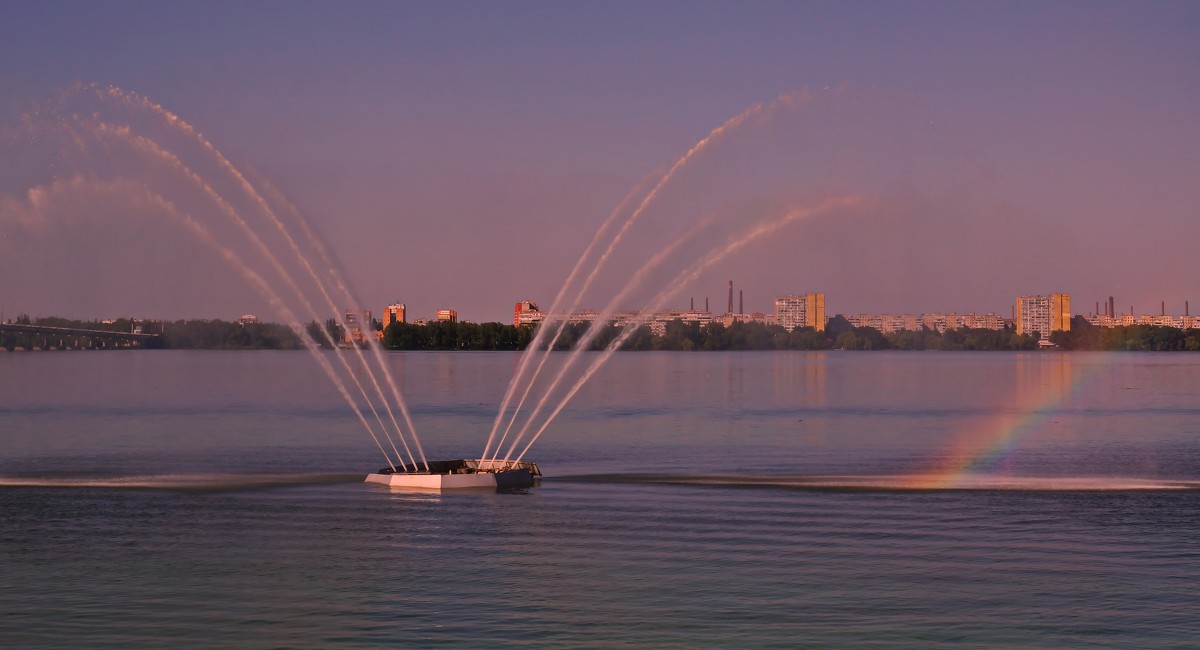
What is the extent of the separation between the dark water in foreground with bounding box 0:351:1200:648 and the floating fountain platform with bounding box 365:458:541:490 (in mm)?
613

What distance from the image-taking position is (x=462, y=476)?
112ft

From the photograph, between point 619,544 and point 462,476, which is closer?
point 619,544

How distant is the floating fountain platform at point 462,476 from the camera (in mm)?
34219

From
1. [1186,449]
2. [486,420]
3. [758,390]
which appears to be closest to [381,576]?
[1186,449]

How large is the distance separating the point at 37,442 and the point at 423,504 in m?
26.3

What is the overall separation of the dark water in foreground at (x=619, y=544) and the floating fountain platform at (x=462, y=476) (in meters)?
0.61

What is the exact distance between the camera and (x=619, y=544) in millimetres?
25484

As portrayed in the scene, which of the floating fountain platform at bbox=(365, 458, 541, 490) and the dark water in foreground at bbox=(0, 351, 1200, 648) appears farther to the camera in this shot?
the floating fountain platform at bbox=(365, 458, 541, 490)

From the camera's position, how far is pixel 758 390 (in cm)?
10519

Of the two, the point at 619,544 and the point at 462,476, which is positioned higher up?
the point at 462,476

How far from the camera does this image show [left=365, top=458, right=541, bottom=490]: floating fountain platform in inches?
1347

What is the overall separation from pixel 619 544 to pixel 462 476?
961 centimetres

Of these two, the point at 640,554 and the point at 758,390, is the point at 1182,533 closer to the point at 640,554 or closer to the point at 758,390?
the point at 640,554

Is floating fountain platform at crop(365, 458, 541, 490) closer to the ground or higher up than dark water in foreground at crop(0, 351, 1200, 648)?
higher up
